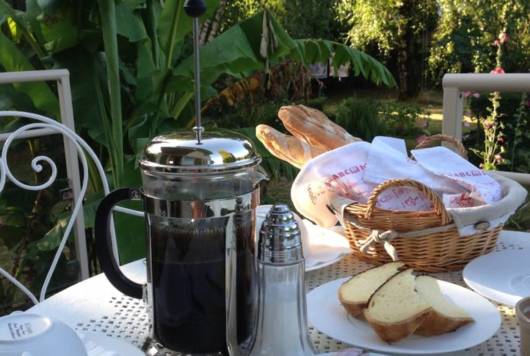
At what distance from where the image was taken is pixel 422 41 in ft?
26.4

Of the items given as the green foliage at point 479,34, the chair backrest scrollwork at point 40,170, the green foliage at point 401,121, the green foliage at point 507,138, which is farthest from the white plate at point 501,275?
the green foliage at point 479,34

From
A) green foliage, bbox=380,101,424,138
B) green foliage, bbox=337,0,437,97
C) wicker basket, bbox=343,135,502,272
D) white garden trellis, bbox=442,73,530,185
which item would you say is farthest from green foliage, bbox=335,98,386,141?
wicker basket, bbox=343,135,502,272

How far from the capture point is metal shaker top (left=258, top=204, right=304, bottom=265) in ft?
2.04

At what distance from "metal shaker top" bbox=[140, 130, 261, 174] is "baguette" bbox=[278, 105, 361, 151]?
1.81 feet

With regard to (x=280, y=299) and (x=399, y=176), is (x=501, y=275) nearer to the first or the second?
(x=399, y=176)

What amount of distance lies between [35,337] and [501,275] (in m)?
0.68

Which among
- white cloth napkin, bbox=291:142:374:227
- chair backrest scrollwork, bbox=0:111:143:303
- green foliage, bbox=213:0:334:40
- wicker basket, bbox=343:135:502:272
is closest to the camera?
wicker basket, bbox=343:135:502:272

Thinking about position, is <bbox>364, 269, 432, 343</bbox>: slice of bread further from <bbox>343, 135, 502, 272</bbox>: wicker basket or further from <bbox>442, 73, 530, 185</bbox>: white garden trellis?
<bbox>442, 73, 530, 185</bbox>: white garden trellis

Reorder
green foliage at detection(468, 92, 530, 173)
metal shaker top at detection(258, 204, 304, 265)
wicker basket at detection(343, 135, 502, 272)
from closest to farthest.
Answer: metal shaker top at detection(258, 204, 304, 265)
wicker basket at detection(343, 135, 502, 272)
green foliage at detection(468, 92, 530, 173)

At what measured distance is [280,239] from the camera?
62 centimetres

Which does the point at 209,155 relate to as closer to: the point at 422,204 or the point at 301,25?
the point at 422,204

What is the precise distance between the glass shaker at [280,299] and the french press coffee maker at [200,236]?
0.03m

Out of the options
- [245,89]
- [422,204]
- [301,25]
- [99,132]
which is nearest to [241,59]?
[99,132]

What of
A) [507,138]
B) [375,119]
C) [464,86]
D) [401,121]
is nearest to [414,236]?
[464,86]
